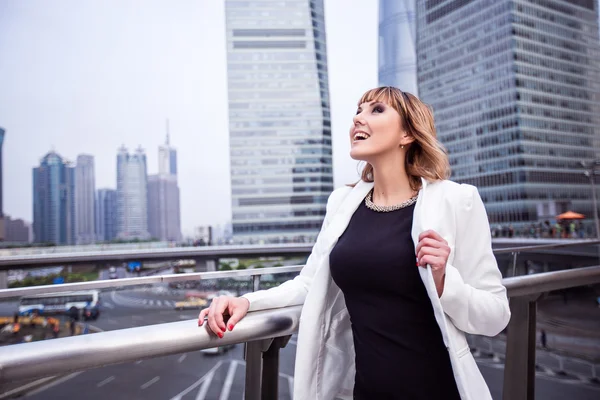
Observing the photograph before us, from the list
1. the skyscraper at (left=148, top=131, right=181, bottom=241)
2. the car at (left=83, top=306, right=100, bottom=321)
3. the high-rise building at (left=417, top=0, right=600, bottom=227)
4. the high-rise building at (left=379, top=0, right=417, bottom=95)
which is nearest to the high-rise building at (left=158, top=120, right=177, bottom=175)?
the skyscraper at (left=148, top=131, right=181, bottom=241)

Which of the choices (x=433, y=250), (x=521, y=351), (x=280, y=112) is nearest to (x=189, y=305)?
(x=433, y=250)

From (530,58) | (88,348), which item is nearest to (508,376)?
(88,348)

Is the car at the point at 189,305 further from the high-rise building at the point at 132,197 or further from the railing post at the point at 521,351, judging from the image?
the high-rise building at the point at 132,197

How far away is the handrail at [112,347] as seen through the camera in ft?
1.64

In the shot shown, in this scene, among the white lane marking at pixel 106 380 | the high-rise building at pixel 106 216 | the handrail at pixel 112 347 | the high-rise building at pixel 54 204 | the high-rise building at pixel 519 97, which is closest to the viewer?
the handrail at pixel 112 347

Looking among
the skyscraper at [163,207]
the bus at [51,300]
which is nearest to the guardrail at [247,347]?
the bus at [51,300]

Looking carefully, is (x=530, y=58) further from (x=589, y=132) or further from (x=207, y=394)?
(x=207, y=394)

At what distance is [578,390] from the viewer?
1.76m

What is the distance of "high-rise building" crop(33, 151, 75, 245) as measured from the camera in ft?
209

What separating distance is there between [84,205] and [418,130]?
242ft

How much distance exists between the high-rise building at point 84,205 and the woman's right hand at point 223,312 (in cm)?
7117

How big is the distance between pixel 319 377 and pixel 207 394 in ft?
1.68

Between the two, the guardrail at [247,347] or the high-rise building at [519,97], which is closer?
the guardrail at [247,347]

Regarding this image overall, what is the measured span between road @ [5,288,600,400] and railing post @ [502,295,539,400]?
0.12ft
